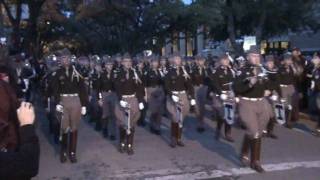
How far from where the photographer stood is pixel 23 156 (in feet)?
14.6

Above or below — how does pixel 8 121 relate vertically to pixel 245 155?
above

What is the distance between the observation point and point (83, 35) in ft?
128

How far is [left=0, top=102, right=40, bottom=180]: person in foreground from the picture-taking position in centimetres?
443

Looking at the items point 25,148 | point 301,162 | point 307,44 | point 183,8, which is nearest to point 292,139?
point 301,162

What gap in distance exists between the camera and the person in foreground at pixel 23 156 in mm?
4426

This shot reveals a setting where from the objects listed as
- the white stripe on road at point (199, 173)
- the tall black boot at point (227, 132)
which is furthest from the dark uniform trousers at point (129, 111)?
the tall black boot at point (227, 132)

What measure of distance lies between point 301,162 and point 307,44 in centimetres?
4376

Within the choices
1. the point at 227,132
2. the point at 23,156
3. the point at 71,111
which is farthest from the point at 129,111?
the point at 23,156

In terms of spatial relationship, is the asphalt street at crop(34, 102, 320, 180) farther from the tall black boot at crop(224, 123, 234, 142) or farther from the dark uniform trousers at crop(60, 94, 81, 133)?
the dark uniform trousers at crop(60, 94, 81, 133)

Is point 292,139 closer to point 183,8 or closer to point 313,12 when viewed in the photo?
point 183,8

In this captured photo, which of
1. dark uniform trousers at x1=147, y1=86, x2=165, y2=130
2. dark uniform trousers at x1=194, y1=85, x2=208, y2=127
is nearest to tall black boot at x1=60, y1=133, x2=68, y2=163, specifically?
dark uniform trousers at x1=147, y1=86, x2=165, y2=130

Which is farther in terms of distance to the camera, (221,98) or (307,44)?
(307,44)

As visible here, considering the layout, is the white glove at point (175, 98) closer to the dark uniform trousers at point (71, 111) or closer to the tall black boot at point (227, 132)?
the tall black boot at point (227, 132)

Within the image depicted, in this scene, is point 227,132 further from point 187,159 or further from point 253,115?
point 253,115
